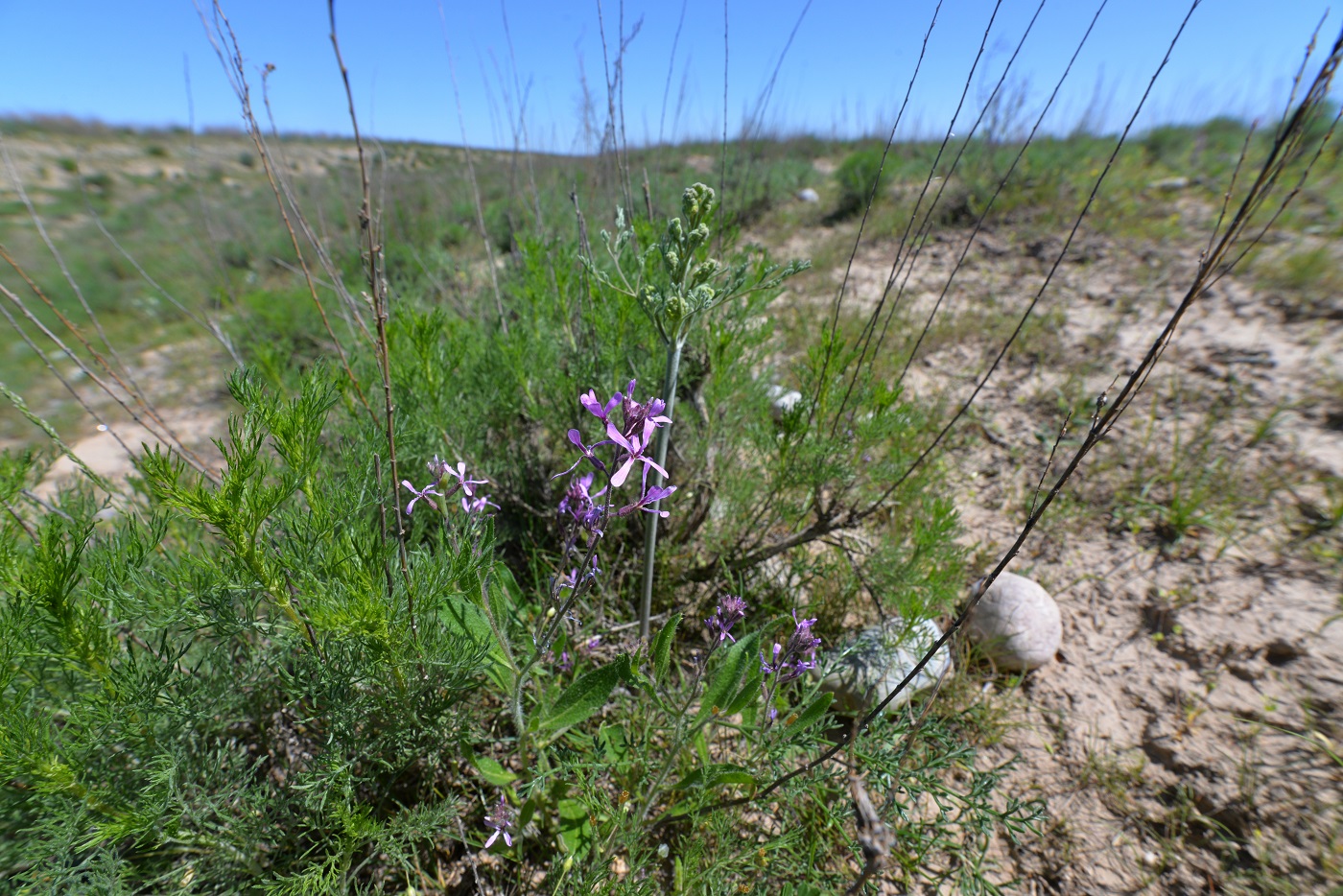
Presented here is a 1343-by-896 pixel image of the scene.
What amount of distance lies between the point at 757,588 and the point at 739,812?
76 centimetres

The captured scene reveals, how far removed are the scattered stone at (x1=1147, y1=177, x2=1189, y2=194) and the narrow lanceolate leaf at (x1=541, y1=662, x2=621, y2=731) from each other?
28.6ft

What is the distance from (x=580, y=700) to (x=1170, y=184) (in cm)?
907

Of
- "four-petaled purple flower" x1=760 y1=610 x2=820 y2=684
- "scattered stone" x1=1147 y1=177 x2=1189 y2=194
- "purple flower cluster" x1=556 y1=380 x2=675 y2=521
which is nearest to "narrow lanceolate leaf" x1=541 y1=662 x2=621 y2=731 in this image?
"four-petaled purple flower" x1=760 y1=610 x2=820 y2=684

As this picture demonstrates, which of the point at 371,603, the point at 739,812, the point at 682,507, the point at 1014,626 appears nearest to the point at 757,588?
the point at 682,507

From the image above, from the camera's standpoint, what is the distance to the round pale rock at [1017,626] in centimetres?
209

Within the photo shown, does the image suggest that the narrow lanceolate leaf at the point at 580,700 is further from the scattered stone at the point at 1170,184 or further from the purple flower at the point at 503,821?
the scattered stone at the point at 1170,184

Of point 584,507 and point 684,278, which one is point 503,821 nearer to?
point 584,507

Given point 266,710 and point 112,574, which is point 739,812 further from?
point 112,574

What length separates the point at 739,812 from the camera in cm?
158

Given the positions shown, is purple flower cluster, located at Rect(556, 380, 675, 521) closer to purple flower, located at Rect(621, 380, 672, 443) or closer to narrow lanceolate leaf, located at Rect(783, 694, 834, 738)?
purple flower, located at Rect(621, 380, 672, 443)

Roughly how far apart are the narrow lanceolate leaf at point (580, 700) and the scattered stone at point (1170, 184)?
8703 mm

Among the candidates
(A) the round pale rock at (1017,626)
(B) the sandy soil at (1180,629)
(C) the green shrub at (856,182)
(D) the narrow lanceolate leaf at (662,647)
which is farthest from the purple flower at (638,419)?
(C) the green shrub at (856,182)

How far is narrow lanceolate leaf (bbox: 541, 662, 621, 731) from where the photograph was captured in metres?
1.37

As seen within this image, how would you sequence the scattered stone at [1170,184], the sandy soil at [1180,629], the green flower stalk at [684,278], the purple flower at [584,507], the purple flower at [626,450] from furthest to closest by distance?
1. the scattered stone at [1170,184]
2. the sandy soil at [1180,629]
3. the green flower stalk at [684,278]
4. the purple flower at [584,507]
5. the purple flower at [626,450]
